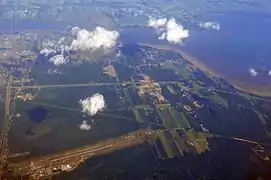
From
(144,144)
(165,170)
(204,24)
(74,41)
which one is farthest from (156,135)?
(204,24)

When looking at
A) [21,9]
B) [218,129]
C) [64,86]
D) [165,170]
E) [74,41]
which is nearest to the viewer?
[165,170]

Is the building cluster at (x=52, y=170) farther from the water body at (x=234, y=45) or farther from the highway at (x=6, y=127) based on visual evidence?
the water body at (x=234, y=45)

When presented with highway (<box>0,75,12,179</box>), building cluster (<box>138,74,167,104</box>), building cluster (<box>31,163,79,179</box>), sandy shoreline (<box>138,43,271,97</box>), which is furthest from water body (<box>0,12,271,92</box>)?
building cluster (<box>31,163,79,179</box>)

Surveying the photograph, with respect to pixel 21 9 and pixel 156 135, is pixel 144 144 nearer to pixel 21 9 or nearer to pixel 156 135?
pixel 156 135


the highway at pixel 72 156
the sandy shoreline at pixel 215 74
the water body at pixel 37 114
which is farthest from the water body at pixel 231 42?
the water body at pixel 37 114

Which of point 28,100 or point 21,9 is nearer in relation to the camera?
point 28,100
